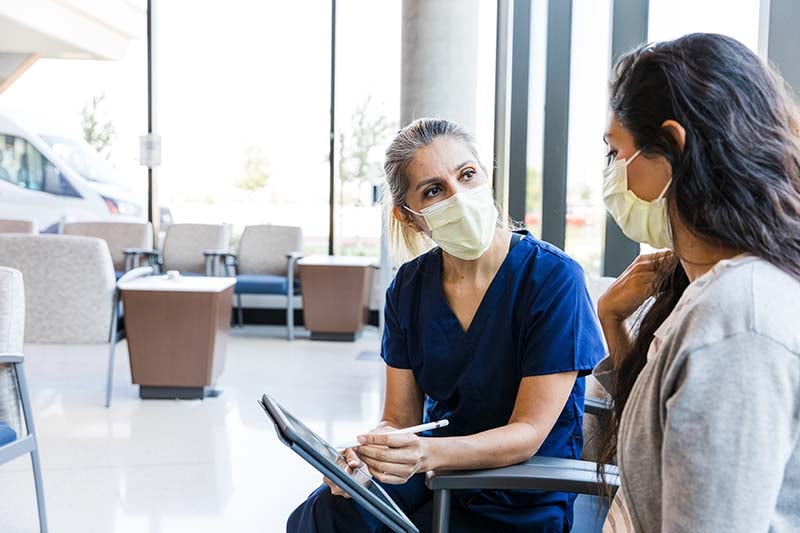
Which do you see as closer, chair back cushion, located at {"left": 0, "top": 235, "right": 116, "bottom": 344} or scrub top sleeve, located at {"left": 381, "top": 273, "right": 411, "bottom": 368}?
scrub top sleeve, located at {"left": 381, "top": 273, "right": 411, "bottom": 368}

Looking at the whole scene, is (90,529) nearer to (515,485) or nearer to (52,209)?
(515,485)

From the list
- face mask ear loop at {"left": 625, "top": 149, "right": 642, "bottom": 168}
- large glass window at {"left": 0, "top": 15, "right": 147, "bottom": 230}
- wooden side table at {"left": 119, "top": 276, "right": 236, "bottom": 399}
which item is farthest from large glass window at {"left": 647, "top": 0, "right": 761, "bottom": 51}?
large glass window at {"left": 0, "top": 15, "right": 147, "bottom": 230}

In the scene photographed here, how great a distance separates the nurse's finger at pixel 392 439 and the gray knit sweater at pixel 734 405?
2.16 ft

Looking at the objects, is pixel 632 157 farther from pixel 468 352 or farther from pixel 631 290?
pixel 468 352

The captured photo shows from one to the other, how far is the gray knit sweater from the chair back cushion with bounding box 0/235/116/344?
13.0ft

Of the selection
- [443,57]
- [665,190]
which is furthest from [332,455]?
[443,57]

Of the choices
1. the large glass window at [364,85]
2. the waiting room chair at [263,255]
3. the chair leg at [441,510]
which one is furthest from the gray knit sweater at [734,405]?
the large glass window at [364,85]

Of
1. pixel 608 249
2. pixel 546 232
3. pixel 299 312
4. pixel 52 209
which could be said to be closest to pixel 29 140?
pixel 52 209

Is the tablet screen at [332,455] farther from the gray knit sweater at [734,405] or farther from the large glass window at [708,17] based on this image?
the large glass window at [708,17]

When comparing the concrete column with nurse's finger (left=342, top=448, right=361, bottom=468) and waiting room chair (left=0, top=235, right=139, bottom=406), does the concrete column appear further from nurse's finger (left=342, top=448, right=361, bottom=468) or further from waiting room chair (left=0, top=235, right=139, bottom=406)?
nurse's finger (left=342, top=448, right=361, bottom=468)

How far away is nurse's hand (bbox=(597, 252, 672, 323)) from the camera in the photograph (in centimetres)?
135

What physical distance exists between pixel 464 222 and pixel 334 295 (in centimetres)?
475

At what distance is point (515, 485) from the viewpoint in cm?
139

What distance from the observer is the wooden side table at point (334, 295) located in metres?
6.32
